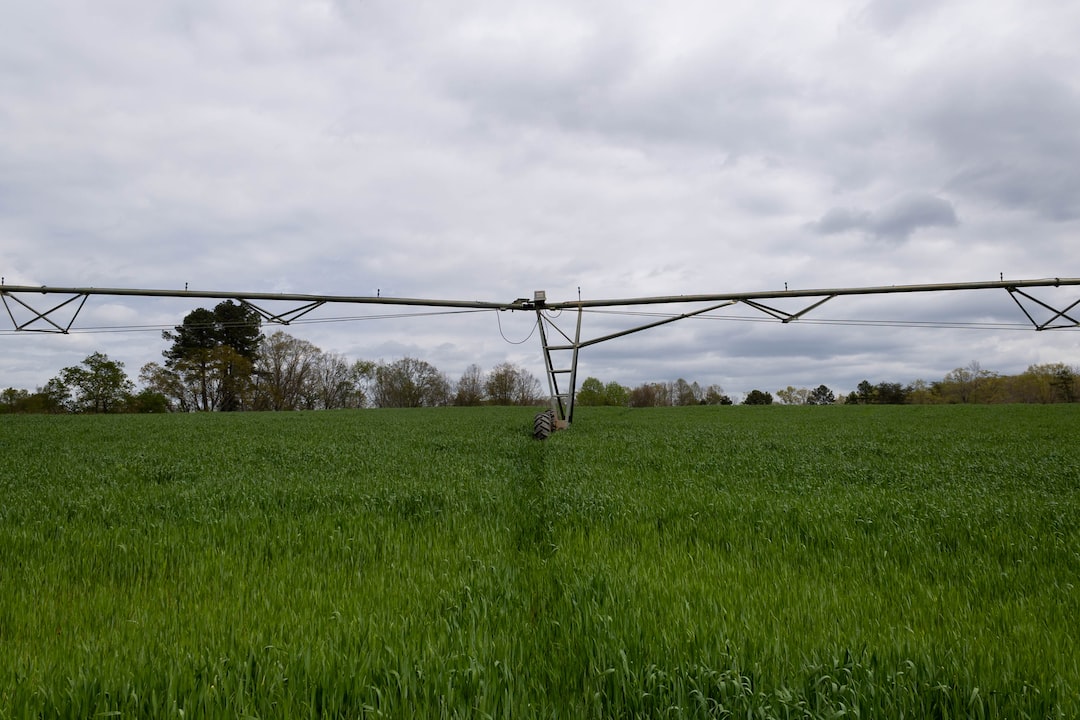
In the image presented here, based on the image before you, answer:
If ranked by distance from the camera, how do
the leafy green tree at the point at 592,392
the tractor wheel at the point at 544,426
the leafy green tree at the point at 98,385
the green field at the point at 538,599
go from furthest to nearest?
1. the leafy green tree at the point at 592,392
2. the leafy green tree at the point at 98,385
3. the tractor wheel at the point at 544,426
4. the green field at the point at 538,599

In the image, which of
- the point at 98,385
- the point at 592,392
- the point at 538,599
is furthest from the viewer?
the point at 592,392

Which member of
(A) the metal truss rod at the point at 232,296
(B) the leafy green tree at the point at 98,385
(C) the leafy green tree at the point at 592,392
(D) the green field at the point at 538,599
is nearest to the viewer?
(D) the green field at the point at 538,599

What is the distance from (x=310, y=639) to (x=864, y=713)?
2.76 meters

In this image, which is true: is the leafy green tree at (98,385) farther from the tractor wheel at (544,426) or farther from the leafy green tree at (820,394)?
the leafy green tree at (820,394)

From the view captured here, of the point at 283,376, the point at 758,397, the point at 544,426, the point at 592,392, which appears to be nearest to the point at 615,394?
the point at 592,392

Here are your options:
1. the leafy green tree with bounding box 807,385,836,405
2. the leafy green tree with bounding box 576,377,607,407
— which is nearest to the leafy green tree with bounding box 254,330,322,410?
the leafy green tree with bounding box 576,377,607,407

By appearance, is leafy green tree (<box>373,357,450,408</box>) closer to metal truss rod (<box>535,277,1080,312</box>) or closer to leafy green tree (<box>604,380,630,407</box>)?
leafy green tree (<box>604,380,630,407</box>)

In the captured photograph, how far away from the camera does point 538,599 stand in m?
3.94

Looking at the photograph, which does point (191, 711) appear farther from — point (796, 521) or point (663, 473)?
point (663, 473)

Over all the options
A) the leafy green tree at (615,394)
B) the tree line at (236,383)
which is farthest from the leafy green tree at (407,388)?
the leafy green tree at (615,394)

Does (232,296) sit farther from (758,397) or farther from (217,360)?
(758,397)

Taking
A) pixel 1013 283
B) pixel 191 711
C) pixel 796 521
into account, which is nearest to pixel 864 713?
pixel 191 711

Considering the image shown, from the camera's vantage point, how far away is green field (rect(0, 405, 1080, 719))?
97.9 inches

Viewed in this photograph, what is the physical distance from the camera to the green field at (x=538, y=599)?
249cm
